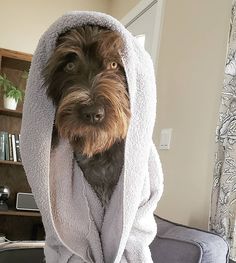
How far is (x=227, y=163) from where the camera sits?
1.48m

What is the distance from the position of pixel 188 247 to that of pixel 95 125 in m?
0.50

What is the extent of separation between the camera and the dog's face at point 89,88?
3.12ft

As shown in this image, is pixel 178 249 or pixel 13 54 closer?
pixel 178 249

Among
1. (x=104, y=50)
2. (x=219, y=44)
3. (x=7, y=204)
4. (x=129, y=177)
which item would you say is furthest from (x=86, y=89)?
(x=7, y=204)

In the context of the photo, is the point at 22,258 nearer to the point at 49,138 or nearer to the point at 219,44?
the point at 49,138

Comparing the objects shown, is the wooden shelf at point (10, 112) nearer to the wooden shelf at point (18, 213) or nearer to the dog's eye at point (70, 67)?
the wooden shelf at point (18, 213)

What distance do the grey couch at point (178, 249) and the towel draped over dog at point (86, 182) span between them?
188 mm

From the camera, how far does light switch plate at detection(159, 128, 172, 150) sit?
6.75 feet

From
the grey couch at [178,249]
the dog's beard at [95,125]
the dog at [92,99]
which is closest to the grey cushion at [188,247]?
the grey couch at [178,249]

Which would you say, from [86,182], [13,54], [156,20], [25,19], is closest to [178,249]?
[86,182]

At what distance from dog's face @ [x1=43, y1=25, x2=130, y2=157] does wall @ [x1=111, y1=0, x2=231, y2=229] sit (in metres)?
0.84

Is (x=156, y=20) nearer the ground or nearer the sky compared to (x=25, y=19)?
nearer the ground

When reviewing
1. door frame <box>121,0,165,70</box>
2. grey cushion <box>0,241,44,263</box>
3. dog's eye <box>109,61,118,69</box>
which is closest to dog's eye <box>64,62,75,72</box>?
dog's eye <box>109,61,118,69</box>

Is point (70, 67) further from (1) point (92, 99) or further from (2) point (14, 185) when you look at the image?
(2) point (14, 185)
